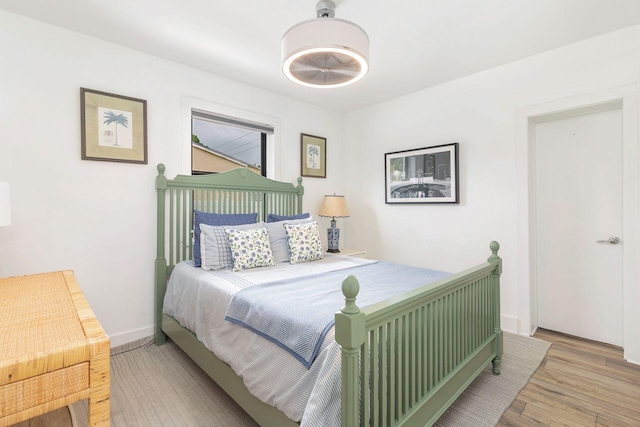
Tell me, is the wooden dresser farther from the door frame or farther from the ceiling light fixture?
the door frame

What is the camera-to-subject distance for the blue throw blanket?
137 cm

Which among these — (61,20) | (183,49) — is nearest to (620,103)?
(183,49)

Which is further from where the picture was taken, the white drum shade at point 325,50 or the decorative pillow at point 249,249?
the decorative pillow at point 249,249

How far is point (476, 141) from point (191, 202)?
2.91 metres

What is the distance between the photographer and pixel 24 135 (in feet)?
7.29

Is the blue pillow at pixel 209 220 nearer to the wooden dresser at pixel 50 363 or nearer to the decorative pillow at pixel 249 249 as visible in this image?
the decorative pillow at pixel 249 249

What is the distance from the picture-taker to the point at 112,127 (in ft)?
8.43

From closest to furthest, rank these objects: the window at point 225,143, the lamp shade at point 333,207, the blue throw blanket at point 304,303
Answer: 1. the blue throw blanket at point 304,303
2. the window at point 225,143
3. the lamp shade at point 333,207

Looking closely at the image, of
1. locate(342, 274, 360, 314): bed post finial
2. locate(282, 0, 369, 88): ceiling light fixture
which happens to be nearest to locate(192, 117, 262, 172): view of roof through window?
locate(282, 0, 369, 88): ceiling light fixture

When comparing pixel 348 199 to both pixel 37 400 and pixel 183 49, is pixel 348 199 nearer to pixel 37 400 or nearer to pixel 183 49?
pixel 183 49

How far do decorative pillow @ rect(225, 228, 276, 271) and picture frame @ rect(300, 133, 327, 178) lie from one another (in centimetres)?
150

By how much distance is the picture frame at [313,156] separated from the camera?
3.99 meters

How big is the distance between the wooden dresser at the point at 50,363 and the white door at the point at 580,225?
11.5 ft

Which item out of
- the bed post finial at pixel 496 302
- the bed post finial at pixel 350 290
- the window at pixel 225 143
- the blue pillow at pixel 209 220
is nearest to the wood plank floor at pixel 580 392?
the bed post finial at pixel 496 302
